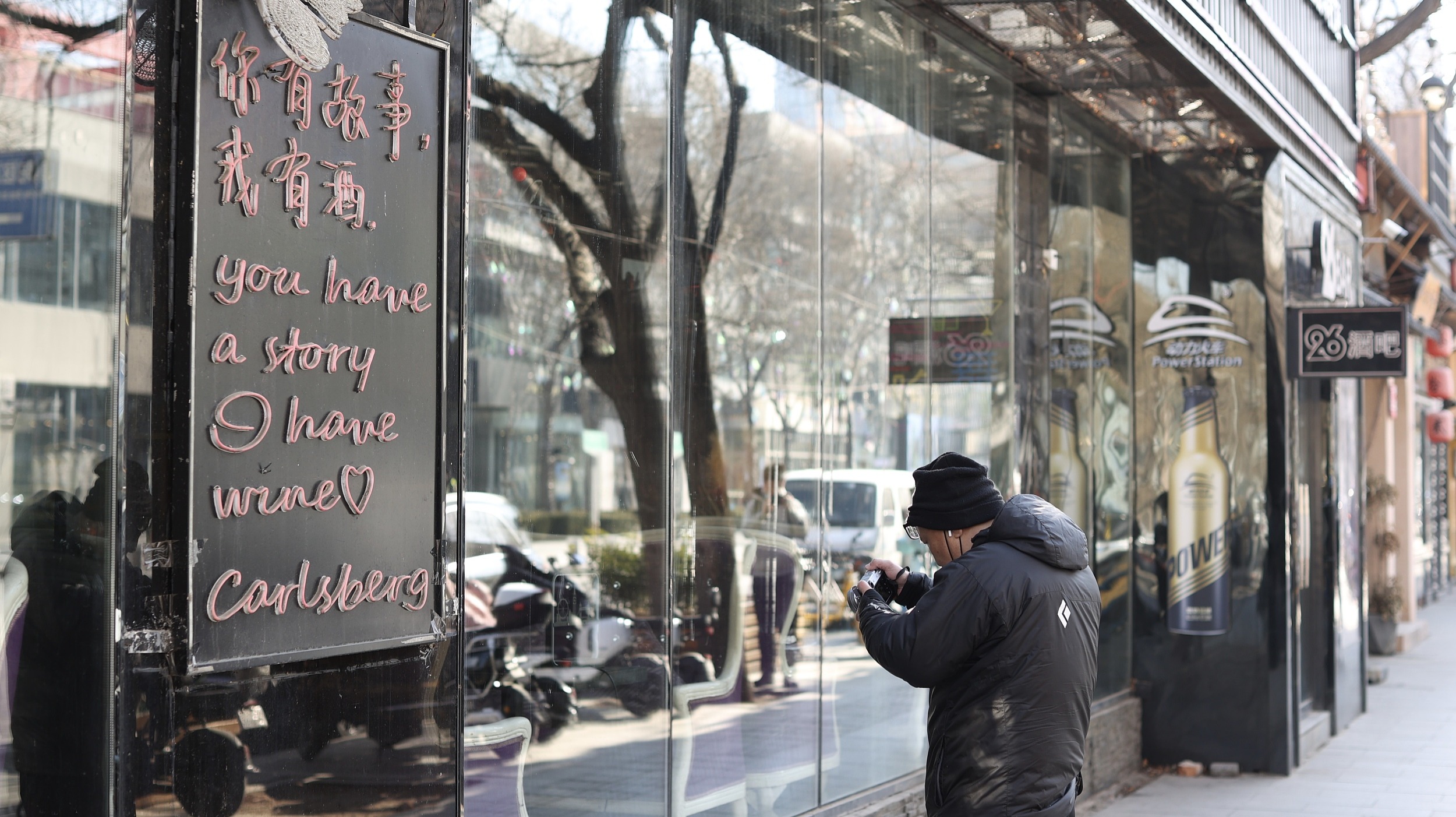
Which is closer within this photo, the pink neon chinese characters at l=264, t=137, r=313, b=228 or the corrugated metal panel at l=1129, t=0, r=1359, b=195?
the pink neon chinese characters at l=264, t=137, r=313, b=228

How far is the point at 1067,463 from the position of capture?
9570 millimetres

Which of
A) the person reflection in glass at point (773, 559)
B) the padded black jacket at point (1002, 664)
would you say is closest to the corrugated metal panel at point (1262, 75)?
the person reflection in glass at point (773, 559)

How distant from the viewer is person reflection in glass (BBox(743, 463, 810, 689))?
6680mm

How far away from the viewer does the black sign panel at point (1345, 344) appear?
985 cm

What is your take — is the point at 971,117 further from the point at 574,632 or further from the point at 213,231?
the point at 213,231

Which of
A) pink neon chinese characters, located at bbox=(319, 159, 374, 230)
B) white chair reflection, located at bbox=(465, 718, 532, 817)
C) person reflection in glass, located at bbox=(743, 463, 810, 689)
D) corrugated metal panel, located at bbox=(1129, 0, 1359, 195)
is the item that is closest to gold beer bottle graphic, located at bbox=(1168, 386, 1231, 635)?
corrugated metal panel, located at bbox=(1129, 0, 1359, 195)

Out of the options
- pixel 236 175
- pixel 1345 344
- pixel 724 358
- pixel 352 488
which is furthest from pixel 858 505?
pixel 1345 344

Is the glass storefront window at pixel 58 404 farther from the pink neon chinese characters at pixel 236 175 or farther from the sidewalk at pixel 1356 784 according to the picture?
the sidewalk at pixel 1356 784

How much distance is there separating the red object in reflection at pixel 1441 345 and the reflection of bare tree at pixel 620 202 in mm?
16447

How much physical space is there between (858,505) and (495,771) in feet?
8.37

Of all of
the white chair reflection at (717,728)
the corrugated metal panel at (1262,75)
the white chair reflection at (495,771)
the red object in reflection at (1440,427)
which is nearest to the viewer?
the white chair reflection at (495,771)

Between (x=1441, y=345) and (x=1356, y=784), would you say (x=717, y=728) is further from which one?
(x=1441, y=345)

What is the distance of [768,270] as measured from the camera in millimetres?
7309

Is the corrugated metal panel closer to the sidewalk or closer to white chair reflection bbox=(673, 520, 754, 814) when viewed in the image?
white chair reflection bbox=(673, 520, 754, 814)
